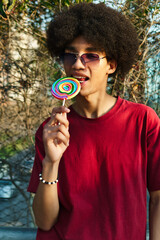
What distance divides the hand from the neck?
31 cm

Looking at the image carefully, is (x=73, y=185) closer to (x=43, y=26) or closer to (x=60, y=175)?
(x=60, y=175)

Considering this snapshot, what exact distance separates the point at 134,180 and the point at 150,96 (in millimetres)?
1768

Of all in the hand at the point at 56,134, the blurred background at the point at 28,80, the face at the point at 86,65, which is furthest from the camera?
the blurred background at the point at 28,80

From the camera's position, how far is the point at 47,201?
63.2 inches

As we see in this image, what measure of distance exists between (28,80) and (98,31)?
1748mm

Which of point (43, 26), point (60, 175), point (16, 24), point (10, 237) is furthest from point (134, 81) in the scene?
point (10, 237)

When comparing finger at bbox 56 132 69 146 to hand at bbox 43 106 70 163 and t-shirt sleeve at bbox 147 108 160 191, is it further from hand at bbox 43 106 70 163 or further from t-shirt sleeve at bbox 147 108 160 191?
t-shirt sleeve at bbox 147 108 160 191

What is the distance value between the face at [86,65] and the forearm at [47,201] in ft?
1.63

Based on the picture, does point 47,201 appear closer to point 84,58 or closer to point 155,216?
point 155,216

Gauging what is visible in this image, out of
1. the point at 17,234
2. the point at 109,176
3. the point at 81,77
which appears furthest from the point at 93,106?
the point at 17,234

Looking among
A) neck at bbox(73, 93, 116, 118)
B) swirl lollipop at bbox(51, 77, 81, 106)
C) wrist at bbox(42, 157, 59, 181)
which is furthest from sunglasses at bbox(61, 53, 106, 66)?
wrist at bbox(42, 157, 59, 181)

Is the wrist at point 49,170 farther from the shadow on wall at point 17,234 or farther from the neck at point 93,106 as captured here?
the shadow on wall at point 17,234

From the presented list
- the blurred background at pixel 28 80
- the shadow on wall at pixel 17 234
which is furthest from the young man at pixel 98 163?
the blurred background at pixel 28 80

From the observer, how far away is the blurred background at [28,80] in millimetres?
3010
